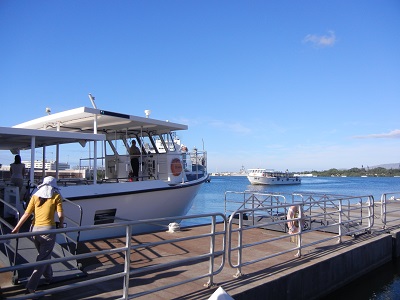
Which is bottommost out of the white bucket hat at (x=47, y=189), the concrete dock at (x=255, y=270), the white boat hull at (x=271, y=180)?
the white boat hull at (x=271, y=180)

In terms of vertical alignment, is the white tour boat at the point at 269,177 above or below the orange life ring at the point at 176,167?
below

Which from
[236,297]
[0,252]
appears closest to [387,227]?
[236,297]

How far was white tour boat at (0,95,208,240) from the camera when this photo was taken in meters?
8.67

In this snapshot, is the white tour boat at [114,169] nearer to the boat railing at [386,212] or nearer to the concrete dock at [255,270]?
the concrete dock at [255,270]

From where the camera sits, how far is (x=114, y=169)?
1341 centimetres

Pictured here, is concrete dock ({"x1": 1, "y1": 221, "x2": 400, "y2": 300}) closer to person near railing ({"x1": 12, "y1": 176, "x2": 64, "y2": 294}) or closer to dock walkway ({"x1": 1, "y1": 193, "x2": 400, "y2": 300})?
dock walkway ({"x1": 1, "y1": 193, "x2": 400, "y2": 300})

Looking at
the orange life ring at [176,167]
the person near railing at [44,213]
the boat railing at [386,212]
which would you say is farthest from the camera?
the orange life ring at [176,167]

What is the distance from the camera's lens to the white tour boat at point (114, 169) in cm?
867

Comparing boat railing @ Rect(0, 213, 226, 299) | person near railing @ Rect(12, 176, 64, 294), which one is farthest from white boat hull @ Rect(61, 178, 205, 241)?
person near railing @ Rect(12, 176, 64, 294)

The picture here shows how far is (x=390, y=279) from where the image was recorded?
809 centimetres

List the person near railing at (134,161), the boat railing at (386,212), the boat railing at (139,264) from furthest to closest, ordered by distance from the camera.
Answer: the person near railing at (134,161) → the boat railing at (386,212) → the boat railing at (139,264)

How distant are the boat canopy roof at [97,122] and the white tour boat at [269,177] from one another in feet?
207

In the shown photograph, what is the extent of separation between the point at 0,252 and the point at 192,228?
204 inches

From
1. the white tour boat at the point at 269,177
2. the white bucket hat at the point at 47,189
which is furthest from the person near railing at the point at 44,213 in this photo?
the white tour boat at the point at 269,177
